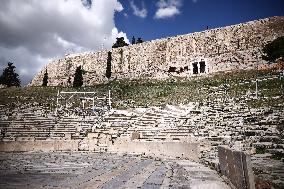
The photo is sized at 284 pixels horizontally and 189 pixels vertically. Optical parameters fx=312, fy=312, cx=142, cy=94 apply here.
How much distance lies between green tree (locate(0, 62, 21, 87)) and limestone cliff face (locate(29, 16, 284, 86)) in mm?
10298

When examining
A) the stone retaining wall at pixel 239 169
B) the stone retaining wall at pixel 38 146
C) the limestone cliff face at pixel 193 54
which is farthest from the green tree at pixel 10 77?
the stone retaining wall at pixel 239 169

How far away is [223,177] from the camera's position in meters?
8.87

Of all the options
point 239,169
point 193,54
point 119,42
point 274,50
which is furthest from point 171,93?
point 119,42

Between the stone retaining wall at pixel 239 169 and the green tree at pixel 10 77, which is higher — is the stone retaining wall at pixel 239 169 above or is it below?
below

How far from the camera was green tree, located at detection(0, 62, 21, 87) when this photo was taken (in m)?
57.4

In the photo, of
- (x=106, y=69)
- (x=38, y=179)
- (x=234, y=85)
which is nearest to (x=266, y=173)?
(x=38, y=179)

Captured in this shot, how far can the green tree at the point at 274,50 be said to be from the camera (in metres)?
→ 37.5

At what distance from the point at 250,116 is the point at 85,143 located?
444 inches

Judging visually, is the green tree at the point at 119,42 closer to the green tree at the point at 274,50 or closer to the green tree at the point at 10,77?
the green tree at the point at 10,77

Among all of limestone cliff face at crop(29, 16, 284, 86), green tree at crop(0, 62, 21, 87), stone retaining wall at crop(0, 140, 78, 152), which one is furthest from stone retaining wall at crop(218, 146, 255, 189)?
green tree at crop(0, 62, 21, 87)

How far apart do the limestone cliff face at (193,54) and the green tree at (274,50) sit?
0.92 m

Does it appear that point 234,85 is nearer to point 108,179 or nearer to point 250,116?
point 250,116

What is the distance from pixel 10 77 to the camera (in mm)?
57656

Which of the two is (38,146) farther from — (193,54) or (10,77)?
(10,77)
